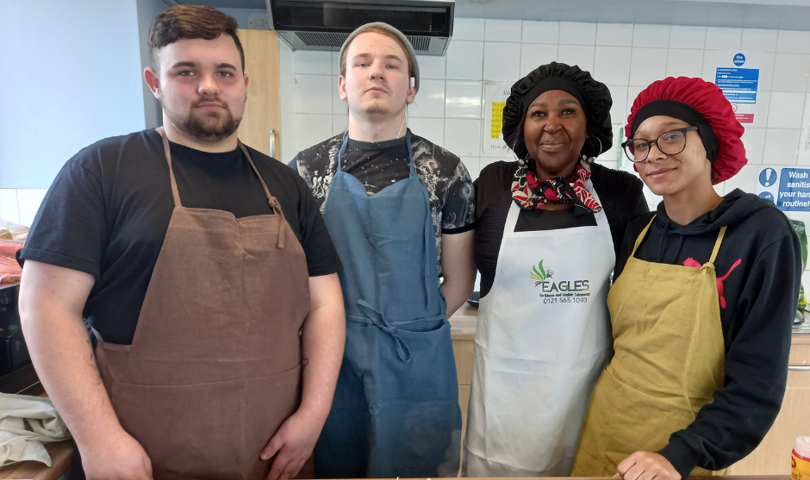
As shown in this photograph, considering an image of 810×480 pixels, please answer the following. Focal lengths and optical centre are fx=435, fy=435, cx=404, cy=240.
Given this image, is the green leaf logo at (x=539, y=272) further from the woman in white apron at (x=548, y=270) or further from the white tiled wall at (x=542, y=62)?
the white tiled wall at (x=542, y=62)

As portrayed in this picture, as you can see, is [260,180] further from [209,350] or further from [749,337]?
[749,337]

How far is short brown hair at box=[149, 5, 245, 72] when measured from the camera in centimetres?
82

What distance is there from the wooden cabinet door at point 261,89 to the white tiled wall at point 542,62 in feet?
0.72

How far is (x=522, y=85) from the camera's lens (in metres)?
1.20

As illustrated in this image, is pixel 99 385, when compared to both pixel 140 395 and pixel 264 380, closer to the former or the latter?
pixel 140 395

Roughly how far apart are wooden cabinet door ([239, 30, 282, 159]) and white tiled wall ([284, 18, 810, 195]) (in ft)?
0.72

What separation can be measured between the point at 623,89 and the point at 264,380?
7.30 feet

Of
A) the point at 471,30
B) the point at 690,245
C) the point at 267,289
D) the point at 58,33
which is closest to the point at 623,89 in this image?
the point at 471,30

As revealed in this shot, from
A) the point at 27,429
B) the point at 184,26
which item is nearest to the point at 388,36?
the point at 184,26

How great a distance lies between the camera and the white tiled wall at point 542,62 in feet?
7.15

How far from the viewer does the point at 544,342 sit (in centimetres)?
115

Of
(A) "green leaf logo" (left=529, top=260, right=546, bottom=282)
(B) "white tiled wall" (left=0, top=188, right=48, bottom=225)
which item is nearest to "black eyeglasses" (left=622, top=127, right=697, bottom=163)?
(A) "green leaf logo" (left=529, top=260, right=546, bottom=282)

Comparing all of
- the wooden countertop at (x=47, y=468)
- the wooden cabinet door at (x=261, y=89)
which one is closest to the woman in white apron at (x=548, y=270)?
the wooden countertop at (x=47, y=468)

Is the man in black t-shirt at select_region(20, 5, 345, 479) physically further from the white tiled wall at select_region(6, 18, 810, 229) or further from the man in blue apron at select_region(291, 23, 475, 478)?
the white tiled wall at select_region(6, 18, 810, 229)
